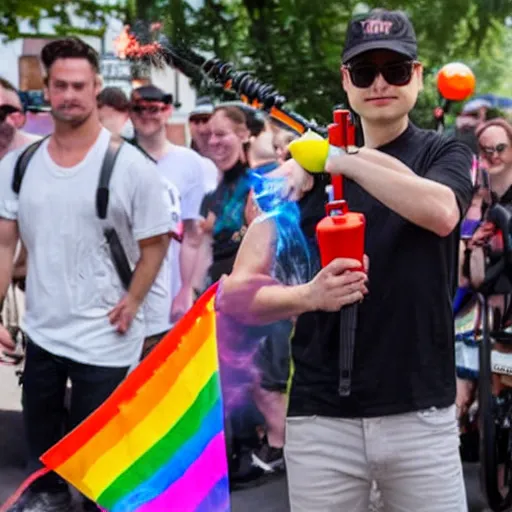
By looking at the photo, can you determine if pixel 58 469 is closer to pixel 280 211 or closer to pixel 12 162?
pixel 280 211

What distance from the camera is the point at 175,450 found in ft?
12.1

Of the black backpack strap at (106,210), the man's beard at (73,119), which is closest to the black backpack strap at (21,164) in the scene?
the man's beard at (73,119)

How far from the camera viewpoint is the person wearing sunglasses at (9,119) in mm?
6829

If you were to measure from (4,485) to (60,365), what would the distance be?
139cm

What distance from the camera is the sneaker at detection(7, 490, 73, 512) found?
508 cm

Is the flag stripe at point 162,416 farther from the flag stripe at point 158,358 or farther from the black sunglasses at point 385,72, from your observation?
the black sunglasses at point 385,72

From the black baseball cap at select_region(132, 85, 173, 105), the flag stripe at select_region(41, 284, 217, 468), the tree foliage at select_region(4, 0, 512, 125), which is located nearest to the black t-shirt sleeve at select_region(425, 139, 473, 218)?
the flag stripe at select_region(41, 284, 217, 468)

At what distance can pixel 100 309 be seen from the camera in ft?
15.7

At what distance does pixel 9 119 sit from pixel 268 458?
227 cm

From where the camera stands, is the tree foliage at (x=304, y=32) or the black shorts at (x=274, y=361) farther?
the tree foliage at (x=304, y=32)

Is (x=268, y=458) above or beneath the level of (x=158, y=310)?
beneath

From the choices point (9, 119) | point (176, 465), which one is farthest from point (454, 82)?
point (176, 465)

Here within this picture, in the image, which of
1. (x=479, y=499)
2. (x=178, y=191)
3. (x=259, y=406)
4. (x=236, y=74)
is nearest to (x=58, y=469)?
(x=236, y=74)

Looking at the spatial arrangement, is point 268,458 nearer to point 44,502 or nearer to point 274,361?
point 274,361
